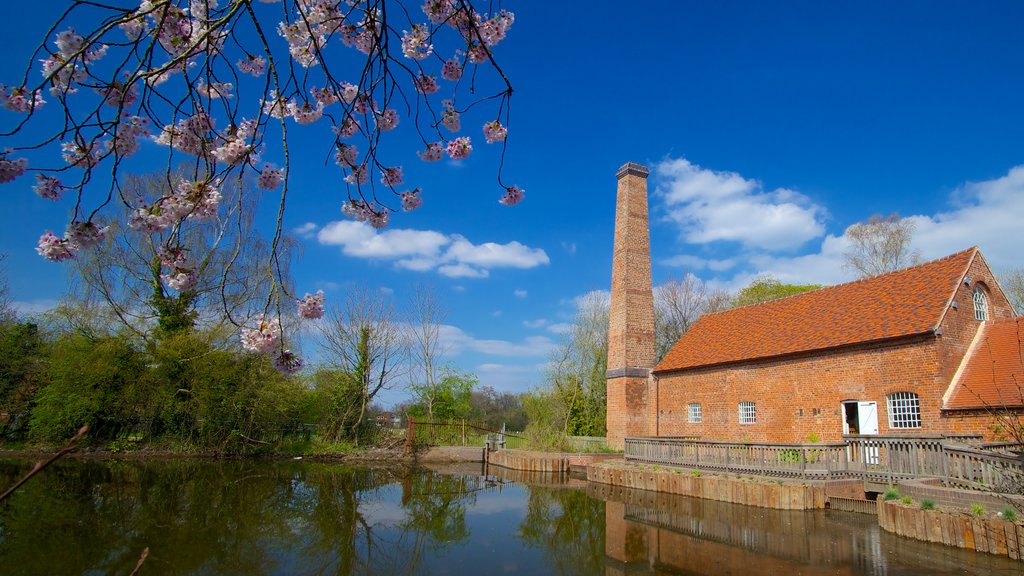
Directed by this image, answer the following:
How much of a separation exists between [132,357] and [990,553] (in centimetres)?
2524

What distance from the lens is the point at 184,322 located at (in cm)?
2206

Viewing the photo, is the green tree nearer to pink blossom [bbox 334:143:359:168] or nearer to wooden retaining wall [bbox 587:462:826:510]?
wooden retaining wall [bbox 587:462:826:510]

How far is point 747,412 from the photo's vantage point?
1986 cm

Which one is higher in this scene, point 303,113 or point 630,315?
point 630,315

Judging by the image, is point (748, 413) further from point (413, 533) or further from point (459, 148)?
point (459, 148)

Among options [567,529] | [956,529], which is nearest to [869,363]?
[956,529]

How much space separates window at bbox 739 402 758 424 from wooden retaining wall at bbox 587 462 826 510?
169 inches

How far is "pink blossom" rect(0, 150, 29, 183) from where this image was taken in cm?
271

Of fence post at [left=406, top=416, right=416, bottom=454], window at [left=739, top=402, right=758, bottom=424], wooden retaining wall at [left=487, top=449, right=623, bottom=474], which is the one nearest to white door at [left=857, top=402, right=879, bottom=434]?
window at [left=739, top=402, right=758, bottom=424]

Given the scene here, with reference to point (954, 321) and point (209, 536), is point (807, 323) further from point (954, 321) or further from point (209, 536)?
point (209, 536)

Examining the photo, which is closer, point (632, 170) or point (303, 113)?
point (303, 113)

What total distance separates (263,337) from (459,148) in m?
1.93

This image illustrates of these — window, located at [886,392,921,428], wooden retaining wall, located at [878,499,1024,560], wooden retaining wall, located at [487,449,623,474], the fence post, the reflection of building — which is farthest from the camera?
the fence post

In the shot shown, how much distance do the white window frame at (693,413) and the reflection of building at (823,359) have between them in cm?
4
